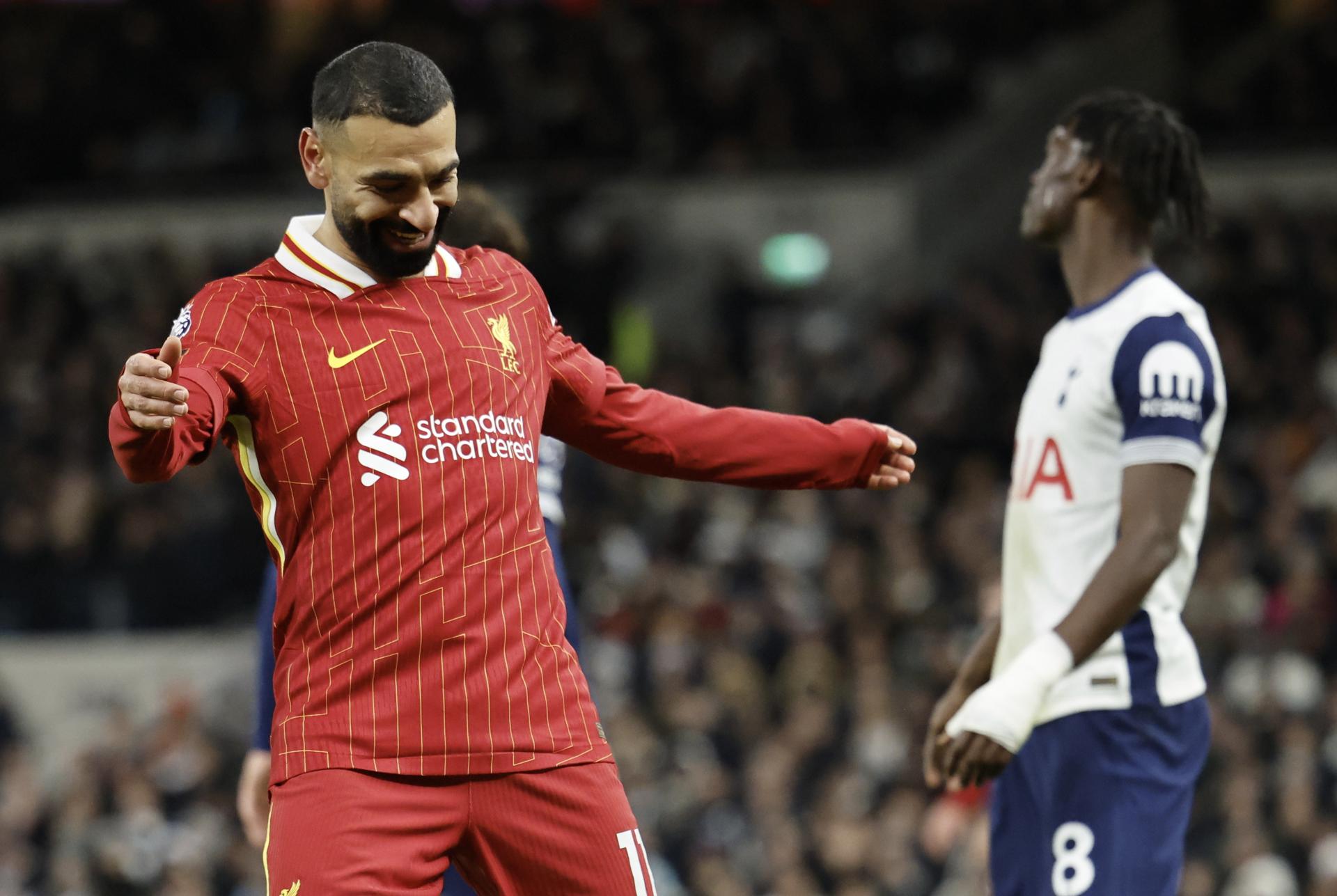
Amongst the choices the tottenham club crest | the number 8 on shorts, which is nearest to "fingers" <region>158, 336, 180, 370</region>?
the tottenham club crest

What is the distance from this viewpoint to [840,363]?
48.6 ft

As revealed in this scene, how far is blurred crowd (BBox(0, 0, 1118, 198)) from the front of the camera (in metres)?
17.7

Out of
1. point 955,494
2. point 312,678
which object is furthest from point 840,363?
point 312,678

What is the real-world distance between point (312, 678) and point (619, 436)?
82cm

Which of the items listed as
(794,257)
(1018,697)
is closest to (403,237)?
(1018,697)

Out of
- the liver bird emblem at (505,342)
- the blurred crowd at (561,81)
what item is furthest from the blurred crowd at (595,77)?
the liver bird emblem at (505,342)

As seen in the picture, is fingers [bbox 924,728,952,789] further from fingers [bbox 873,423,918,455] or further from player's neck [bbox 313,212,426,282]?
player's neck [bbox 313,212,426,282]

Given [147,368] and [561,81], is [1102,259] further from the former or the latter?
[561,81]

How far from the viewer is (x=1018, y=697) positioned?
3.92 meters

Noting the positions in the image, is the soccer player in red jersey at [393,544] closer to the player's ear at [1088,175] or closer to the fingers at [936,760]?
the fingers at [936,760]

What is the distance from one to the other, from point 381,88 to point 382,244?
29cm

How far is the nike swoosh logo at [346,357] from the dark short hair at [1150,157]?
2.01 meters

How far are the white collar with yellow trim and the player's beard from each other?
0.03 metres

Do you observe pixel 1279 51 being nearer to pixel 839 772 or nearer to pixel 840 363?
pixel 840 363
